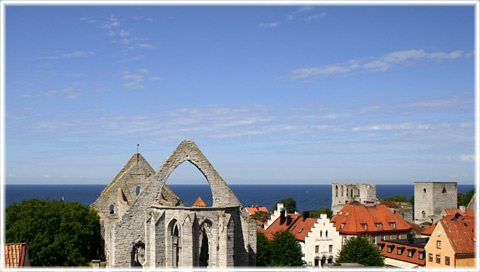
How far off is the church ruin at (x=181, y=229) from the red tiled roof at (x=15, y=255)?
1036 cm

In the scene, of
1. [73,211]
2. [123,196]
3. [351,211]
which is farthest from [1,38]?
[351,211]

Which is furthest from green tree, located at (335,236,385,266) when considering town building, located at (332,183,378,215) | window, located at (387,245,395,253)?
town building, located at (332,183,378,215)

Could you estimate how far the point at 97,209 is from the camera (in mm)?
44875

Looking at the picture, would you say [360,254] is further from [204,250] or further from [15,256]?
[15,256]

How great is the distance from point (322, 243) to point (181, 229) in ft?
106

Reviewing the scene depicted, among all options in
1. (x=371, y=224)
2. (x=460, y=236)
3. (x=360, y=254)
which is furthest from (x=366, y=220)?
(x=360, y=254)

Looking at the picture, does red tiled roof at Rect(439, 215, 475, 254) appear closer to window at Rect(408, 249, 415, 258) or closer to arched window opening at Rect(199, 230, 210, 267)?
window at Rect(408, 249, 415, 258)

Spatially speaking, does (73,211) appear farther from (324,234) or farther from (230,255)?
(324,234)

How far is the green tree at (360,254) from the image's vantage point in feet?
164

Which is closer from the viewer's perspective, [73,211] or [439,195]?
[73,211]

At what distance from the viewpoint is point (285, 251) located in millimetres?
48438

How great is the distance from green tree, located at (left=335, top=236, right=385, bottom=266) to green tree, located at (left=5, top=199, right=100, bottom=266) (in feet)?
81.1

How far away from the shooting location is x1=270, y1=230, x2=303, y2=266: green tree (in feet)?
158

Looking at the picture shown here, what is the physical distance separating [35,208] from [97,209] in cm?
586
